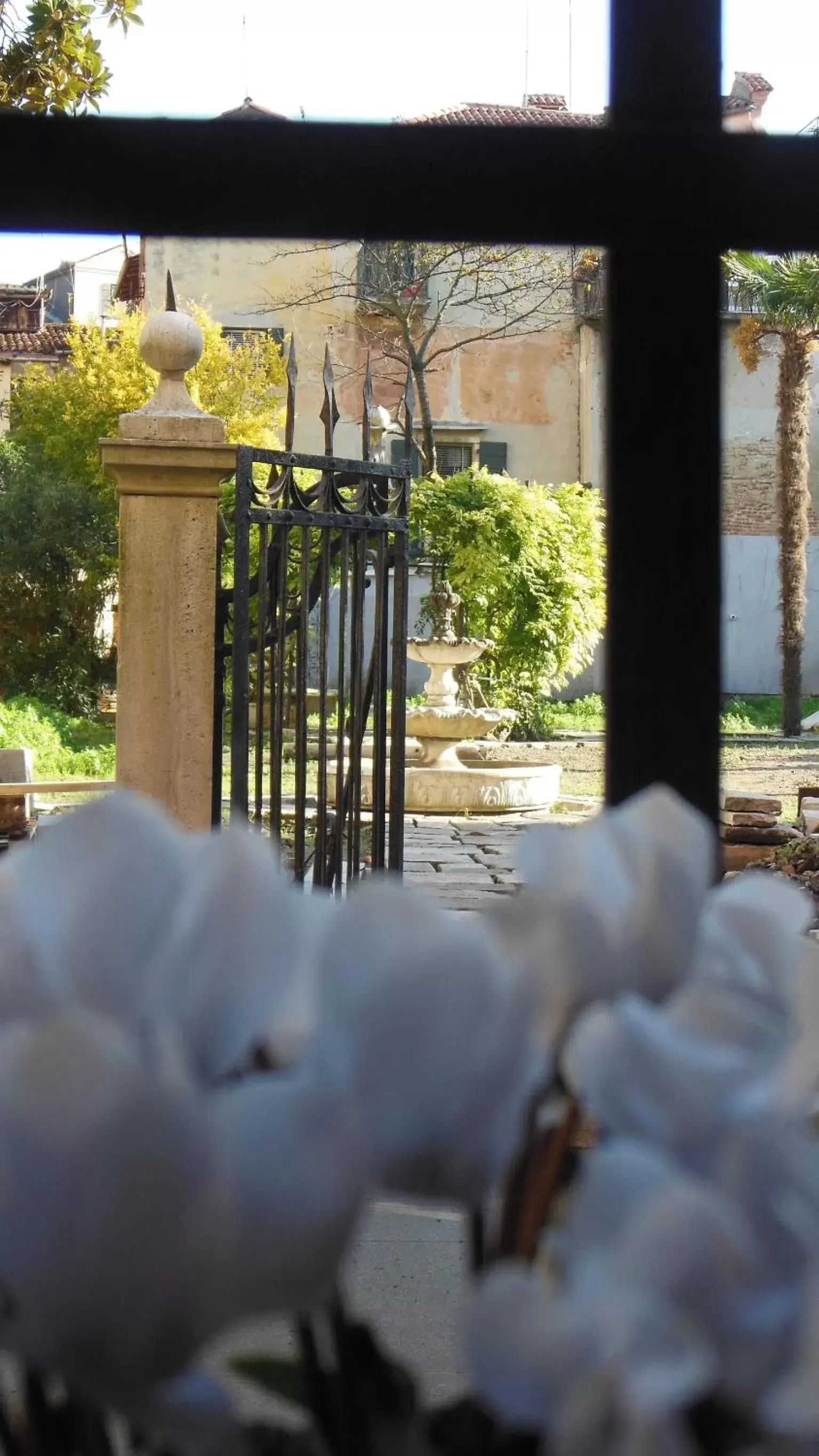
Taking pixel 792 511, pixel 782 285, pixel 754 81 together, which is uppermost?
pixel 754 81

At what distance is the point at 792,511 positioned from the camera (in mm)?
18094

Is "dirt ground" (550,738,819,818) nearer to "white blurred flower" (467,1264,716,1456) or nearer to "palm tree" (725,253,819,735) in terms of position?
"palm tree" (725,253,819,735)

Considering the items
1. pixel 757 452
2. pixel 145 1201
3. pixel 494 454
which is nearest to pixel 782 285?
pixel 494 454

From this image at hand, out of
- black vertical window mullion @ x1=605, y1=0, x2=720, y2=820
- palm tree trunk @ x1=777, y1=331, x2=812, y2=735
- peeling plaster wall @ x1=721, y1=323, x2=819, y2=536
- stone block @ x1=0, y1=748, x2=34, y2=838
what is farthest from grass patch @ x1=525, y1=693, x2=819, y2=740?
black vertical window mullion @ x1=605, y1=0, x2=720, y2=820

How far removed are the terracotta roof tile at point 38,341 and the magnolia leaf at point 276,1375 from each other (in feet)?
87.3

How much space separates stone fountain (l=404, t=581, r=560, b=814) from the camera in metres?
10.5

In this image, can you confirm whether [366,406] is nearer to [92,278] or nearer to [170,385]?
[170,385]

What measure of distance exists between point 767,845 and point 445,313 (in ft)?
49.6

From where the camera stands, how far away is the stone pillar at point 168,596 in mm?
3924

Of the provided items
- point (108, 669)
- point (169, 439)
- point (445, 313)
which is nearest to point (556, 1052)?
point (169, 439)

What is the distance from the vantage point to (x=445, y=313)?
2147cm

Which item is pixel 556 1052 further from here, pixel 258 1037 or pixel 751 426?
pixel 751 426

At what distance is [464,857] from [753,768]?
21.2ft

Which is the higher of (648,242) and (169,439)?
(169,439)
